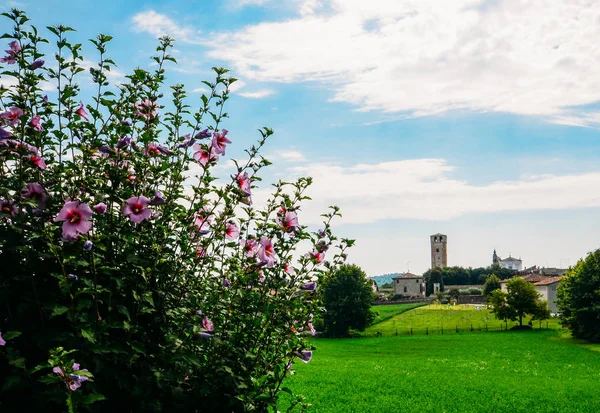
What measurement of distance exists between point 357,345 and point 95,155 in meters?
49.8

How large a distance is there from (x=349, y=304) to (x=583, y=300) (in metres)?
23.5

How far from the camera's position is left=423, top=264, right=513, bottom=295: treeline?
6097 inches

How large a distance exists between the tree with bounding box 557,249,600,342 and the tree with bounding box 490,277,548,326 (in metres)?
7.56

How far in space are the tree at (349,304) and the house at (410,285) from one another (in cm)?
8613

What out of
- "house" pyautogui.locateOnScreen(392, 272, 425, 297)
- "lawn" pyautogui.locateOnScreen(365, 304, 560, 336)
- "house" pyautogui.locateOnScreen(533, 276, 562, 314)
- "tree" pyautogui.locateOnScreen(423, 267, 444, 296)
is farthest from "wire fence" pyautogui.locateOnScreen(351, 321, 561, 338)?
"tree" pyautogui.locateOnScreen(423, 267, 444, 296)

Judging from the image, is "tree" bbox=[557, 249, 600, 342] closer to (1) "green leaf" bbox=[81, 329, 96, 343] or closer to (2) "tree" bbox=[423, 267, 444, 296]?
(1) "green leaf" bbox=[81, 329, 96, 343]

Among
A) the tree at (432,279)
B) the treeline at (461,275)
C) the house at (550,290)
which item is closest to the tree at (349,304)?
the house at (550,290)

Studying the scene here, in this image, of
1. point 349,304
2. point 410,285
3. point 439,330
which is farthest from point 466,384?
point 410,285

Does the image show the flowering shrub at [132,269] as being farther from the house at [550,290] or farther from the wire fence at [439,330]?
the house at [550,290]

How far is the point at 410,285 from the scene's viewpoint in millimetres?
148250

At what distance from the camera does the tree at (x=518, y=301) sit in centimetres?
6444

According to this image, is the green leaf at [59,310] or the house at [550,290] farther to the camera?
the house at [550,290]

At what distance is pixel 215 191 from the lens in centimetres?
469

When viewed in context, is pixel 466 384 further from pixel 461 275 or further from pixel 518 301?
pixel 461 275
